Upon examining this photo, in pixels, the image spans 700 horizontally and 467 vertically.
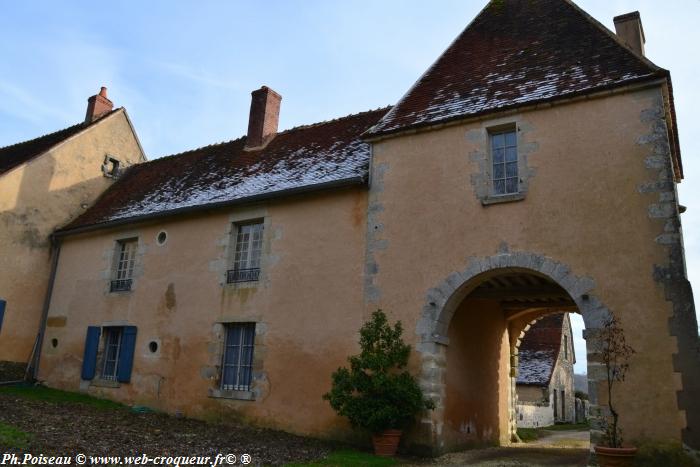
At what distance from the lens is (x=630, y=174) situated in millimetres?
7422

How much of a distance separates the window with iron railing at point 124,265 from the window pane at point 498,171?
7826 mm

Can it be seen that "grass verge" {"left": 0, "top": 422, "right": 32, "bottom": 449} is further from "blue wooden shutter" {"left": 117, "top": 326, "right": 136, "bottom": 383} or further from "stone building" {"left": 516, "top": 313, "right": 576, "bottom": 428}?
"stone building" {"left": 516, "top": 313, "right": 576, "bottom": 428}

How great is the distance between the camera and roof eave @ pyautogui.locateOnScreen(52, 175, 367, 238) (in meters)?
9.61

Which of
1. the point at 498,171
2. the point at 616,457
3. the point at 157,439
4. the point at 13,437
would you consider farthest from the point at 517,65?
the point at 13,437

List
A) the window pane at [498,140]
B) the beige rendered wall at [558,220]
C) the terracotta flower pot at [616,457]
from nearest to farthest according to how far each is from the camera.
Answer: the terracotta flower pot at [616,457]
the beige rendered wall at [558,220]
the window pane at [498,140]

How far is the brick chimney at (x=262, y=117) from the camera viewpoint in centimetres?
1351

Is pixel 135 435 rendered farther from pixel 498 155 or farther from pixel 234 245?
pixel 498 155

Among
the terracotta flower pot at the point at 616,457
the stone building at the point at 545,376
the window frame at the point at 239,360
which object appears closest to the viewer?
the terracotta flower pot at the point at 616,457

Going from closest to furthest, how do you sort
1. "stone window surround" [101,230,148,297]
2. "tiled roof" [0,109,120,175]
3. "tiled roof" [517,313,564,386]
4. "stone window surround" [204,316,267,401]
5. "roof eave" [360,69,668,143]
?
"roof eave" [360,69,668,143] → "stone window surround" [204,316,267,401] → "stone window surround" [101,230,148,297] → "tiled roof" [0,109,120,175] → "tiled roof" [517,313,564,386]

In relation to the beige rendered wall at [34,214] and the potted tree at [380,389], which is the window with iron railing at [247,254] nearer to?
the potted tree at [380,389]

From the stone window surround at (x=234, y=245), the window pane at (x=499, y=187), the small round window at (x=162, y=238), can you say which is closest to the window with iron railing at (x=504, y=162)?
the window pane at (x=499, y=187)

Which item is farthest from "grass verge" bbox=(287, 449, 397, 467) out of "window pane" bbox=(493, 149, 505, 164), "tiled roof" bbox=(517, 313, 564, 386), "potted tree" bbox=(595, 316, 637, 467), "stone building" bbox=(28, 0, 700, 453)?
"tiled roof" bbox=(517, 313, 564, 386)

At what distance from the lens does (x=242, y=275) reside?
10.7 meters

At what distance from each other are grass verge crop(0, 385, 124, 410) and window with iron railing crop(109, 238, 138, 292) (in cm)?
226
